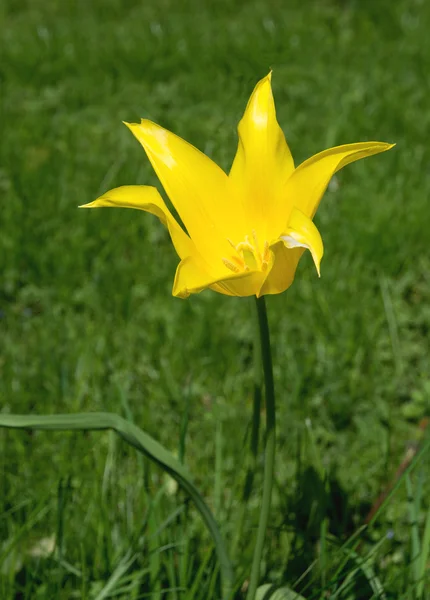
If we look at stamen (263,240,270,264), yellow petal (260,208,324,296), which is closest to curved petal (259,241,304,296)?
yellow petal (260,208,324,296)

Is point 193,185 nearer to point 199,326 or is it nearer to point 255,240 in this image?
point 255,240

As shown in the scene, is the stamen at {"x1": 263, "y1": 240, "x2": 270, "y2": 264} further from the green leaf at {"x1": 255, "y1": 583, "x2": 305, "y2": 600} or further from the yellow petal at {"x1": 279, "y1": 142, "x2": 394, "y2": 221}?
the green leaf at {"x1": 255, "y1": 583, "x2": 305, "y2": 600}

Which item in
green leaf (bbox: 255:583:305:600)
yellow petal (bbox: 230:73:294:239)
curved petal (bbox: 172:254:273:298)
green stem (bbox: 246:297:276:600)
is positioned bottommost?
green leaf (bbox: 255:583:305:600)

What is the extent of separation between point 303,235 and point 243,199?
28cm

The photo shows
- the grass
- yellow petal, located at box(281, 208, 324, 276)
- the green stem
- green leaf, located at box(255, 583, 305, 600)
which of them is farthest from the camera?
the grass

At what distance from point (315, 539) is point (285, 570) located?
18 centimetres

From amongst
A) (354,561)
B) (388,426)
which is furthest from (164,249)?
(354,561)

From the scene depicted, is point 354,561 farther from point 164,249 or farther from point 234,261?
point 164,249

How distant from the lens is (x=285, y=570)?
1.74 metres

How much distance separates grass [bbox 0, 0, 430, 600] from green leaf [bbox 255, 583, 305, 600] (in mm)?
28

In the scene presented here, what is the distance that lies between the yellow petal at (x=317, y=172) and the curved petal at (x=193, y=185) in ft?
0.38

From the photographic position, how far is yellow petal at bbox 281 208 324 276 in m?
1.07

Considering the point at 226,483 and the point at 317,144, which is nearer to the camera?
the point at 226,483

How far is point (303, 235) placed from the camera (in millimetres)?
1091
